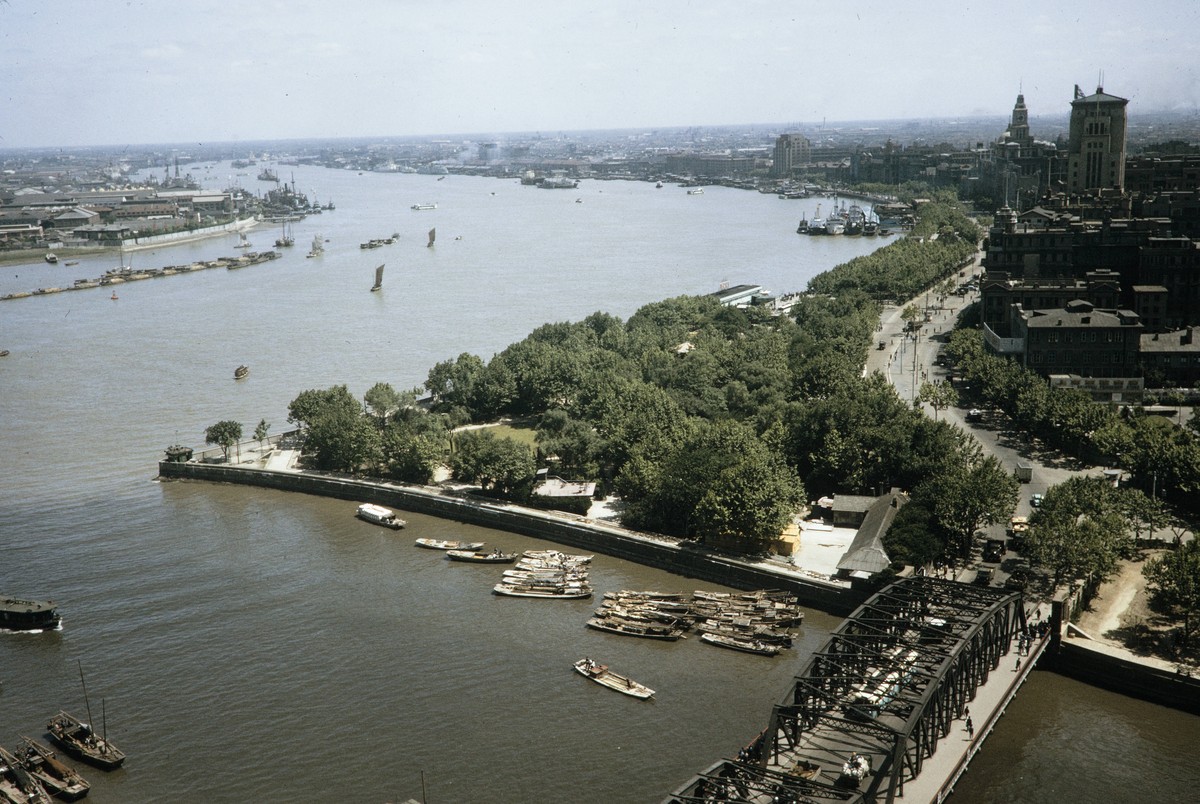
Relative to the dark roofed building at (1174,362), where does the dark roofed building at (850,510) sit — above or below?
below

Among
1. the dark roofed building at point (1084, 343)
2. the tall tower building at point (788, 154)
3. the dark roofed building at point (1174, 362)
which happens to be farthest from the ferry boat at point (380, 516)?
the tall tower building at point (788, 154)

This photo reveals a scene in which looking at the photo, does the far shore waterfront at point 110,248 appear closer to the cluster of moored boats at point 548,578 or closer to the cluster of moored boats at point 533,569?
the cluster of moored boats at point 533,569

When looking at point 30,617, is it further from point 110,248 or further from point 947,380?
point 110,248

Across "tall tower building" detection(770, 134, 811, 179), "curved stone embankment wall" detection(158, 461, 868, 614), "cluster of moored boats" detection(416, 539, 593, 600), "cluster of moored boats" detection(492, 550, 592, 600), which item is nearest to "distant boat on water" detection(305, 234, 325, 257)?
"curved stone embankment wall" detection(158, 461, 868, 614)

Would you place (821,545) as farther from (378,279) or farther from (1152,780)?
(378,279)

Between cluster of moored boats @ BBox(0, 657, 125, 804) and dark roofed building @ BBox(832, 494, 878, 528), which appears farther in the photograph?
dark roofed building @ BBox(832, 494, 878, 528)

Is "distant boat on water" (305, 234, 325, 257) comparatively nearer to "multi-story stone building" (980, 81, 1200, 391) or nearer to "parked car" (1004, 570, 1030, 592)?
"multi-story stone building" (980, 81, 1200, 391)

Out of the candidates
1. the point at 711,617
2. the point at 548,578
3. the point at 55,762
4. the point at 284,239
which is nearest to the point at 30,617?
the point at 55,762
